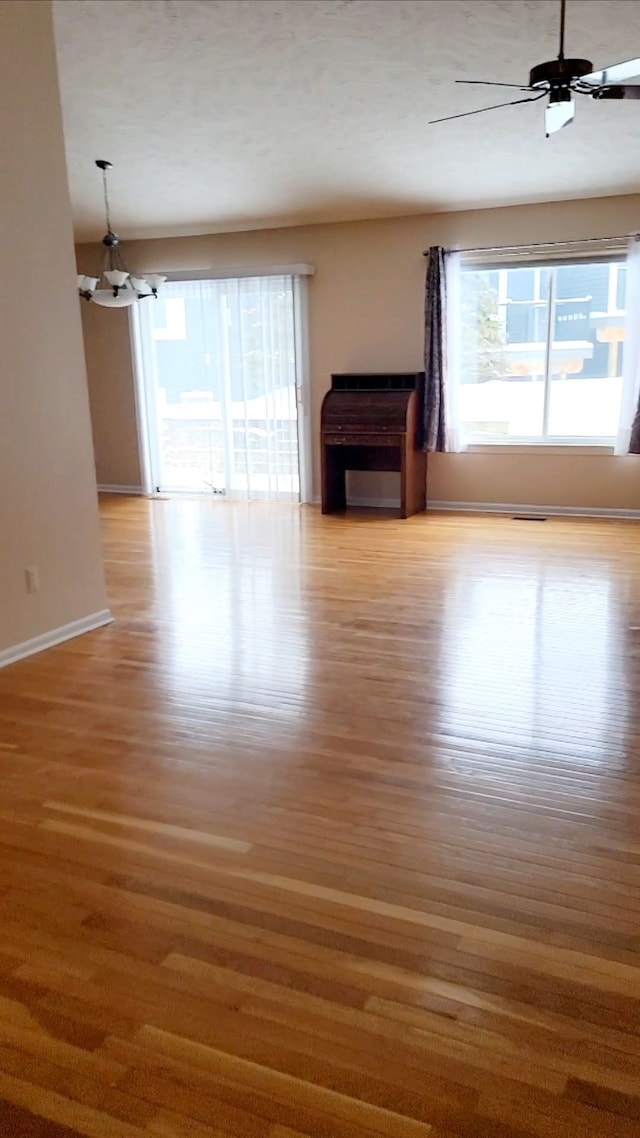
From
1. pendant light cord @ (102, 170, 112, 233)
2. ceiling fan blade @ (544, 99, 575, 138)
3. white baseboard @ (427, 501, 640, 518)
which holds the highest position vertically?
pendant light cord @ (102, 170, 112, 233)

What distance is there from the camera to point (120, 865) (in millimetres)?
2129

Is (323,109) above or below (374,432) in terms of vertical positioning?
above

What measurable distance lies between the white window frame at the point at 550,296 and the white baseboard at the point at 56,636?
4034 mm

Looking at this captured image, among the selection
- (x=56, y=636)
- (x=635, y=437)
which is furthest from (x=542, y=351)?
(x=56, y=636)

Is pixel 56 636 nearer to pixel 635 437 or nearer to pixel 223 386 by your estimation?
pixel 223 386

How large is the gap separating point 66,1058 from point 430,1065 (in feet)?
2.20

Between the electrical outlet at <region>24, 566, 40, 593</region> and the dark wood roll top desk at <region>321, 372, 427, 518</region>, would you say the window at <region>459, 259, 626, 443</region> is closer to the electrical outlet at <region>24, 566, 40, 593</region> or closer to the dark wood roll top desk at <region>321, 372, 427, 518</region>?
the dark wood roll top desk at <region>321, 372, 427, 518</region>

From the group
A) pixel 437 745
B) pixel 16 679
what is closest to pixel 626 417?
pixel 437 745

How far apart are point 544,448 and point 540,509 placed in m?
0.52

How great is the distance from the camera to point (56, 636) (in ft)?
12.8

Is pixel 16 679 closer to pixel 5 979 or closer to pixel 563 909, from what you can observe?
pixel 5 979

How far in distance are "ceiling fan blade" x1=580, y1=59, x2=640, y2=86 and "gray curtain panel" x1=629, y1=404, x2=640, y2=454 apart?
11.1 feet

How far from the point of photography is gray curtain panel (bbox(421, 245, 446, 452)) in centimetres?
673

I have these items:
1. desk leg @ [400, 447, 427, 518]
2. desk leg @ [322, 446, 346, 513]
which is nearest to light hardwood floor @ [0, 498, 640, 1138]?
desk leg @ [400, 447, 427, 518]
